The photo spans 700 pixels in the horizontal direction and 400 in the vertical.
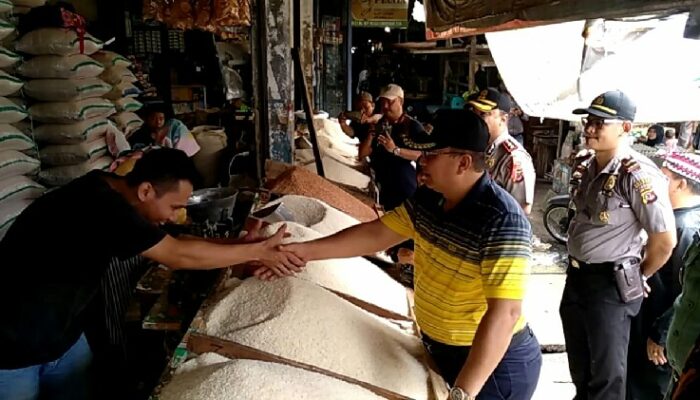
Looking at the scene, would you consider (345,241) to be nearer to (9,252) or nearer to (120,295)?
(9,252)

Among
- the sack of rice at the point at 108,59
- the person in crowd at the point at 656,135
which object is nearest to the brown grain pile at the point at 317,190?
the sack of rice at the point at 108,59

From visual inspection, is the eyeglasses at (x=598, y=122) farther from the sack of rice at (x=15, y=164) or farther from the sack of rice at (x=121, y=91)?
the sack of rice at (x=121, y=91)

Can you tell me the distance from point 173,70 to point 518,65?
3.94m

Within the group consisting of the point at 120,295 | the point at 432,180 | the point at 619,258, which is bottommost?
the point at 120,295

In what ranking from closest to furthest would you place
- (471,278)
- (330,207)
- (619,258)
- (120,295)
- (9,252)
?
1. (471,278)
2. (9,252)
3. (619,258)
4. (120,295)
5. (330,207)

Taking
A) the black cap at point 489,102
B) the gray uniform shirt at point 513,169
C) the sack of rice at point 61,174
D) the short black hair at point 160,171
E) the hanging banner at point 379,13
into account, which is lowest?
the sack of rice at point 61,174

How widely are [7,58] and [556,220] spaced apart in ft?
16.6

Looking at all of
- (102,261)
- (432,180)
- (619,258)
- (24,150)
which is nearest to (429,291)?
(432,180)

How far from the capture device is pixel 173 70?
632 cm

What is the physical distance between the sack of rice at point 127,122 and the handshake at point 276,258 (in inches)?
101

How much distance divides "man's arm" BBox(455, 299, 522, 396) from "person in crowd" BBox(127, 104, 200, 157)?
314 centimetres

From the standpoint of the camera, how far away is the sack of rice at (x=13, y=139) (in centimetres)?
296

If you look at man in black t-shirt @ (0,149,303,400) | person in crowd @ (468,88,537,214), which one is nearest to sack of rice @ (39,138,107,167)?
man in black t-shirt @ (0,149,303,400)

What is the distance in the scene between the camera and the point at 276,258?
1938 mm
